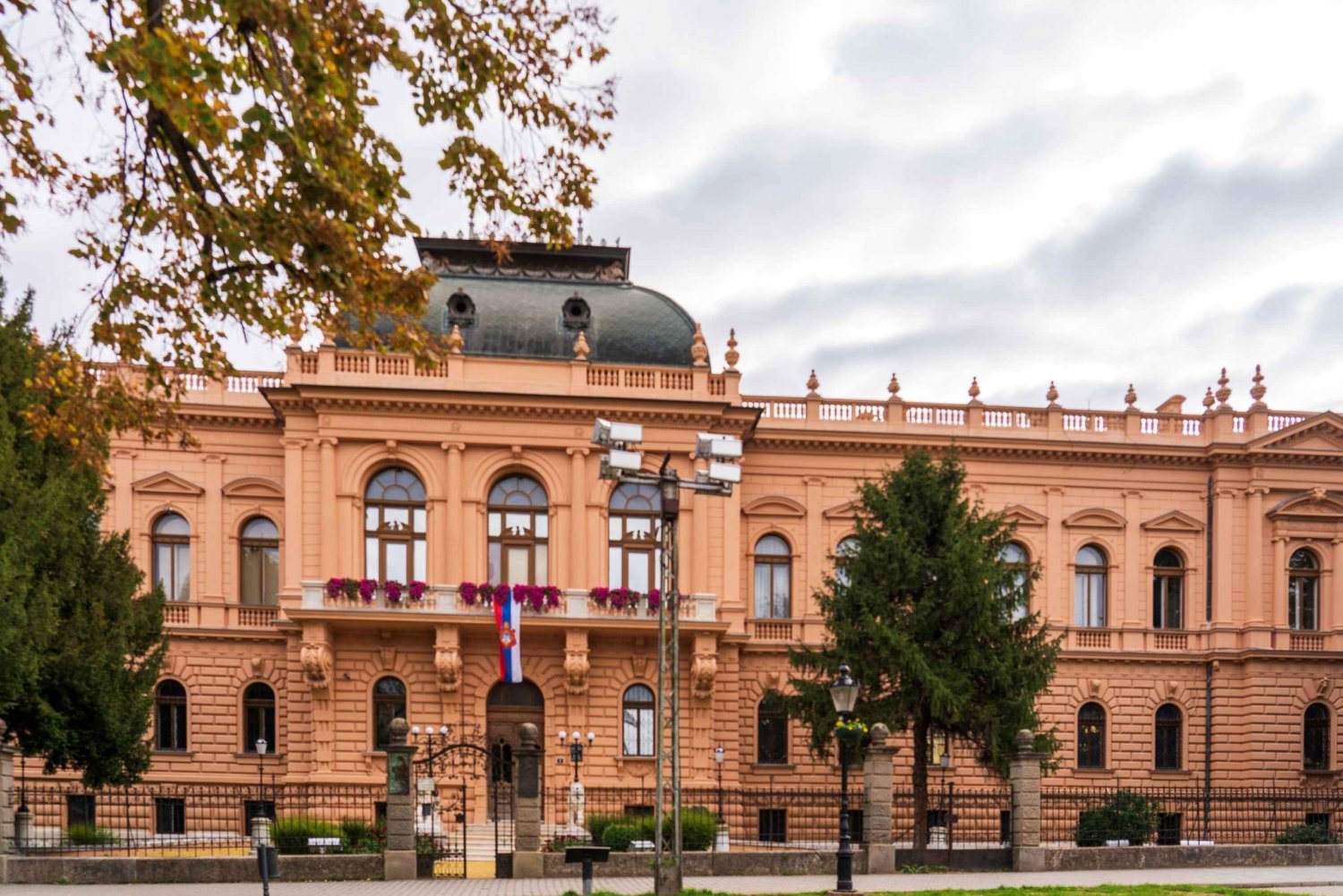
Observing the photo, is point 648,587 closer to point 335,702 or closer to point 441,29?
point 335,702

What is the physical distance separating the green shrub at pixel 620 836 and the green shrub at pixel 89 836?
911 cm

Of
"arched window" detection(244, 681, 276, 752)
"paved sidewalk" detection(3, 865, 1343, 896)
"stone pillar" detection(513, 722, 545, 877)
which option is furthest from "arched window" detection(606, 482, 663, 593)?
"paved sidewalk" detection(3, 865, 1343, 896)

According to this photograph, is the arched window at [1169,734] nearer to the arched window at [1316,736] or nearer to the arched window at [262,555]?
the arched window at [1316,736]

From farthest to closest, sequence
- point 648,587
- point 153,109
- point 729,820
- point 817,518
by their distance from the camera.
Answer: point 817,518 → point 648,587 → point 729,820 → point 153,109

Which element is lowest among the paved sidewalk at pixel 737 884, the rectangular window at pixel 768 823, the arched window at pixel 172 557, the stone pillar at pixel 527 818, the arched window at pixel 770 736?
the rectangular window at pixel 768 823

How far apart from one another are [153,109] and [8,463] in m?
14.3

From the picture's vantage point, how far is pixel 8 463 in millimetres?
22312

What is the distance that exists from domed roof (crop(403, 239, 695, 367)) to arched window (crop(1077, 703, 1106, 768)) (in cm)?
1600

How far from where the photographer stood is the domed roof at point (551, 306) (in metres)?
38.2

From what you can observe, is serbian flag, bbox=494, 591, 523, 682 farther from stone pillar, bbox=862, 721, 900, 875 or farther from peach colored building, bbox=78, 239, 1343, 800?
stone pillar, bbox=862, 721, 900, 875

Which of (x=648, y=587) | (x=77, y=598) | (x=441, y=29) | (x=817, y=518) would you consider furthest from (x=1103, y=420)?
(x=441, y=29)

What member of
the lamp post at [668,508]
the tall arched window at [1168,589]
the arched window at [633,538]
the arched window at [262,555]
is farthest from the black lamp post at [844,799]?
the tall arched window at [1168,589]

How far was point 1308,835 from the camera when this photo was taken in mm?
30328

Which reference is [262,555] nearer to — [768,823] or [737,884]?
[768,823]
